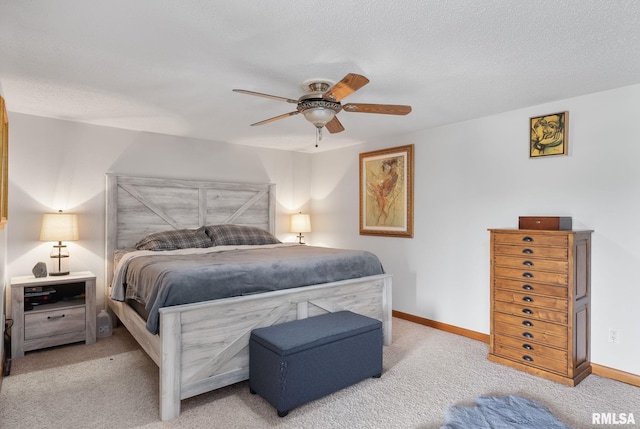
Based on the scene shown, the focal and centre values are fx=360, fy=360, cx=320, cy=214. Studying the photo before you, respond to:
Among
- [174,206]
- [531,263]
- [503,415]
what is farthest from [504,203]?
[174,206]

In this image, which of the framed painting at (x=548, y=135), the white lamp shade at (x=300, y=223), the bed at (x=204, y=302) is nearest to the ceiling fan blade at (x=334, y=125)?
the bed at (x=204, y=302)

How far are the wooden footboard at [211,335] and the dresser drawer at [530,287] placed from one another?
150 cm

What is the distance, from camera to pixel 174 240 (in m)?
4.02

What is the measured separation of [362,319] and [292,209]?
3189 mm

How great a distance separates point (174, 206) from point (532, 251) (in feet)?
13.0

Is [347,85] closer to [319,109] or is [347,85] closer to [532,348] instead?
[319,109]

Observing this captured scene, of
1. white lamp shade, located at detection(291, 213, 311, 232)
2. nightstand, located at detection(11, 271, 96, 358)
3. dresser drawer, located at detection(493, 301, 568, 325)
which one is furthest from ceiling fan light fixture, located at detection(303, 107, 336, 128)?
white lamp shade, located at detection(291, 213, 311, 232)

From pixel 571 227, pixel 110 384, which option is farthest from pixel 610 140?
pixel 110 384

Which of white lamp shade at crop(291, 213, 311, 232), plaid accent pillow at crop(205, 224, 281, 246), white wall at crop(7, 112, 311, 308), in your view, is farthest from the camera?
white lamp shade at crop(291, 213, 311, 232)

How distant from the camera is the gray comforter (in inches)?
95.1

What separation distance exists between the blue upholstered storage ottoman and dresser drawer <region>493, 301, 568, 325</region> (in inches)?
48.4

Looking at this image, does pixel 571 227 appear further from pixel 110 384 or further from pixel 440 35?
pixel 110 384

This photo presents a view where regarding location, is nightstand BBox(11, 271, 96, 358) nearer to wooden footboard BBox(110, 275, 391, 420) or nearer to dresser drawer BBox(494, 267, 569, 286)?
wooden footboard BBox(110, 275, 391, 420)

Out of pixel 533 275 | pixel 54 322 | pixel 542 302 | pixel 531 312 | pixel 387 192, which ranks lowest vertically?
pixel 54 322
